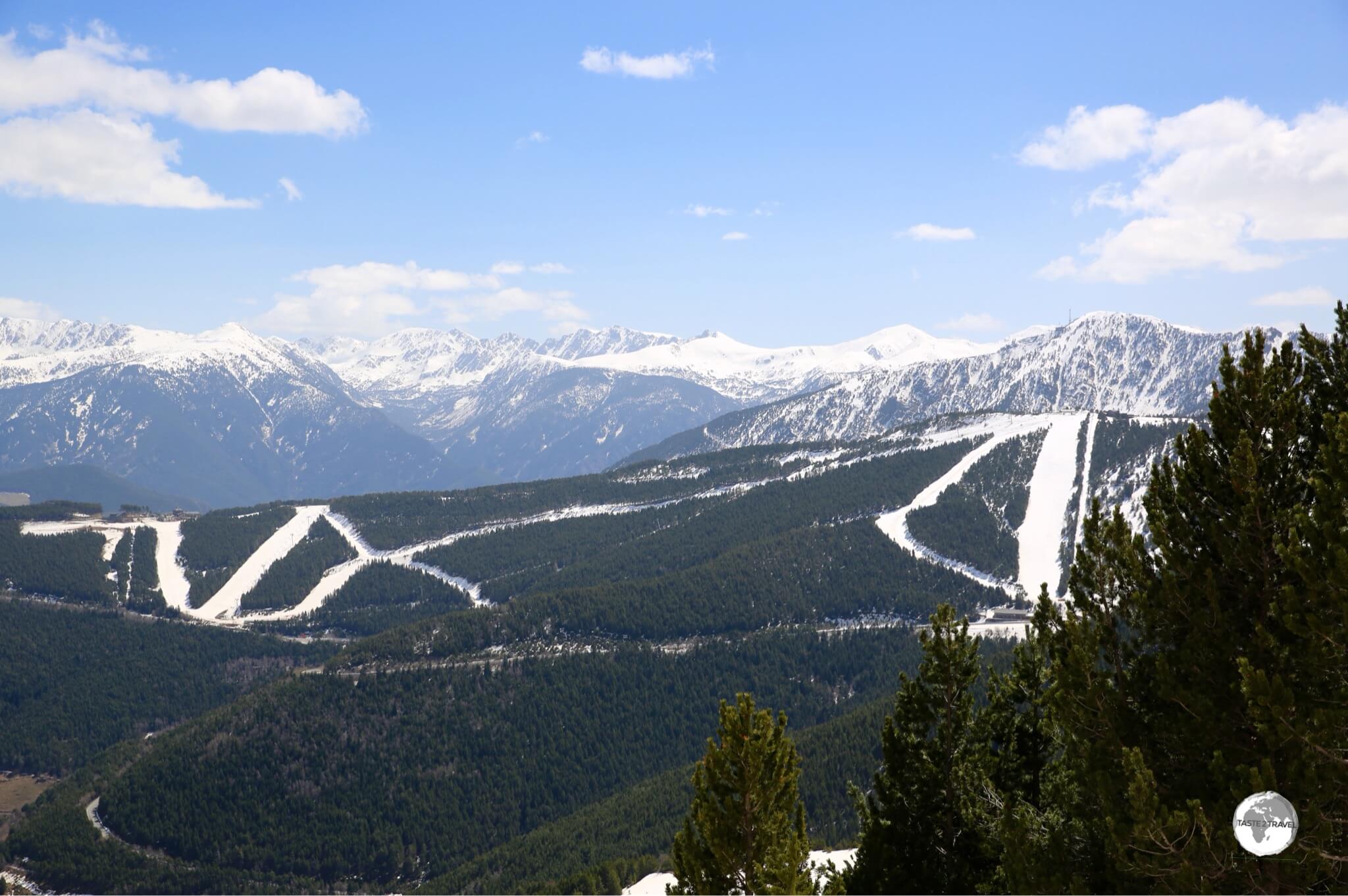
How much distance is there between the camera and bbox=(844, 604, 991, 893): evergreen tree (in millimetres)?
32875

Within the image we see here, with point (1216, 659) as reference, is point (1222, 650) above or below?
above

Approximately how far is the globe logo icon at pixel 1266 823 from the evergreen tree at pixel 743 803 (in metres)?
11.5

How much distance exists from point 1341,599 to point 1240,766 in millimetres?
3667

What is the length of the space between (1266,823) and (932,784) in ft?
54.7

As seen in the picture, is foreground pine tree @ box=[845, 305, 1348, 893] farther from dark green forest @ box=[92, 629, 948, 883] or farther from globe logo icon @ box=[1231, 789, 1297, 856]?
dark green forest @ box=[92, 629, 948, 883]

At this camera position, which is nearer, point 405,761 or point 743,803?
point 743,803

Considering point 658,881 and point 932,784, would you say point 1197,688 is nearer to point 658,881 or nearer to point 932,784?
point 932,784

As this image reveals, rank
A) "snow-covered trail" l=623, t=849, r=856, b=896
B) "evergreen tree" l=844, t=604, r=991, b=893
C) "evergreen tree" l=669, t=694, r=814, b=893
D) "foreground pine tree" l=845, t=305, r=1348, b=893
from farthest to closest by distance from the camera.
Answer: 1. "snow-covered trail" l=623, t=849, r=856, b=896
2. "evergreen tree" l=844, t=604, r=991, b=893
3. "evergreen tree" l=669, t=694, r=814, b=893
4. "foreground pine tree" l=845, t=305, r=1348, b=893

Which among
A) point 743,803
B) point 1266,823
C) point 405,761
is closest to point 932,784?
point 743,803

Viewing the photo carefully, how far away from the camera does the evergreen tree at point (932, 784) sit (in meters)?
32.9

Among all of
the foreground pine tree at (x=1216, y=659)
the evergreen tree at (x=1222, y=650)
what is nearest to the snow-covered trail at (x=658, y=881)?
the foreground pine tree at (x=1216, y=659)

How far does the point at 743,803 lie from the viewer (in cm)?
2711

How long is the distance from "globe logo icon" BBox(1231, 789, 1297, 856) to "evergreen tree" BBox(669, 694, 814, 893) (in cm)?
1149

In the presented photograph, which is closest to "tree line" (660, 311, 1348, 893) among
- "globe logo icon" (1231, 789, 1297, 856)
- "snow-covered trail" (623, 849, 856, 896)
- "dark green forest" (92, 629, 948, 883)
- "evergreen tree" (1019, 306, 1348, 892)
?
"evergreen tree" (1019, 306, 1348, 892)
